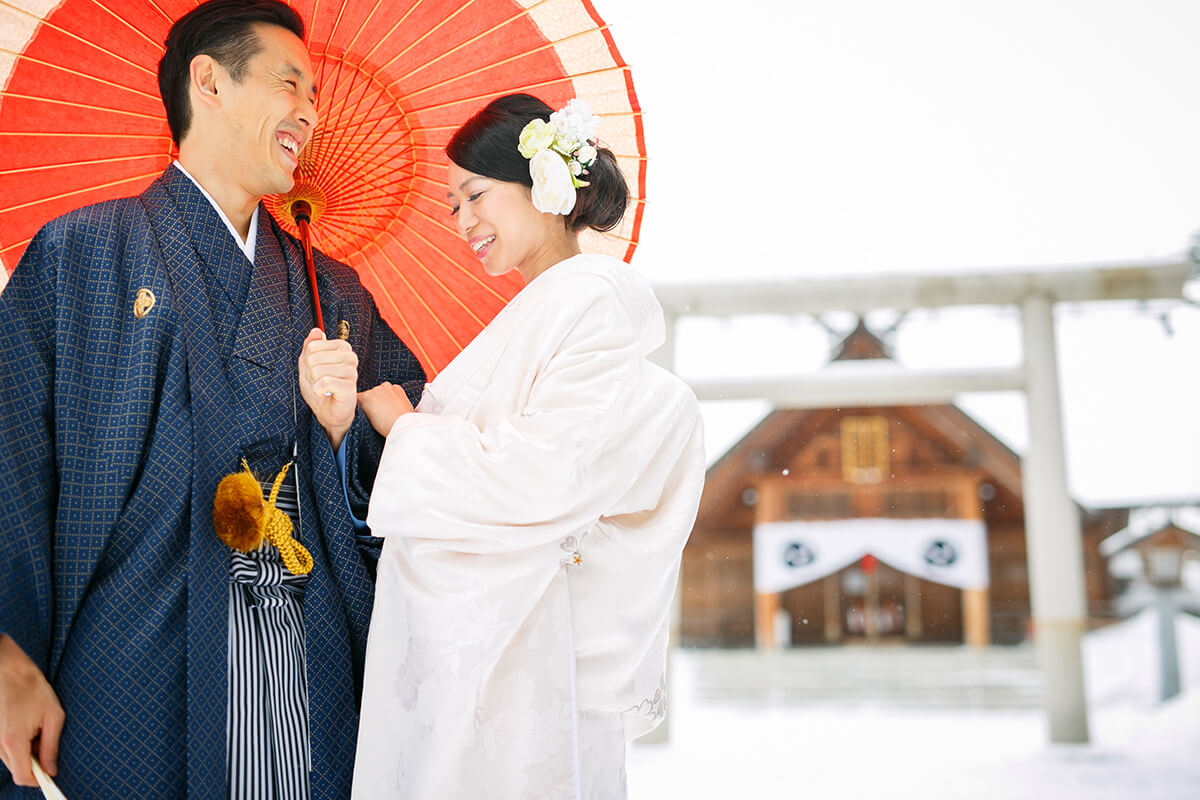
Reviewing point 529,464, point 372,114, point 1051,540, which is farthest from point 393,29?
point 1051,540

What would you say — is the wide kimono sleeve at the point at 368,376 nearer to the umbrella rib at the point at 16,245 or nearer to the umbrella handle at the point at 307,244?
the umbrella handle at the point at 307,244

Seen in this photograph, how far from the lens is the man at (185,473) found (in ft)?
4.71

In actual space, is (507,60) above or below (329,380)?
above

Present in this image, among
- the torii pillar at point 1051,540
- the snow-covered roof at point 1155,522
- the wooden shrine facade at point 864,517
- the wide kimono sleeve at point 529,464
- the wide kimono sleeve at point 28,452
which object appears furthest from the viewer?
the wooden shrine facade at point 864,517

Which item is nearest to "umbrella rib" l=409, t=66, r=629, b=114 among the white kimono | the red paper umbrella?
the red paper umbrella

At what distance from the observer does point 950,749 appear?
7902mm

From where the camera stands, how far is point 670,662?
277 inches

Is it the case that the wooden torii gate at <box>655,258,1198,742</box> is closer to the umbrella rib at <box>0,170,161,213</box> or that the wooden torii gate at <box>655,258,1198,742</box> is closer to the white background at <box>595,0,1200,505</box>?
the white background at <box>595,0,1200,505</box>

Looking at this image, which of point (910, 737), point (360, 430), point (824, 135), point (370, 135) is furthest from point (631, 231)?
point (910, 737)

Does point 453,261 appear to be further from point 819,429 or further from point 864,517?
point 819,429

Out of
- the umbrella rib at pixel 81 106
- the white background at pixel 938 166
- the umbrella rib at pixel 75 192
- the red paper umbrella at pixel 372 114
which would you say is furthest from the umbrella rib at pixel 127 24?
the white background at pixel 938 166

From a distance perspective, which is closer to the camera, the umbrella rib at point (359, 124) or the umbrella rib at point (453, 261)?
the umbrella rib at point (359, 124)

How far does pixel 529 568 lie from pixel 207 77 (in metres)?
1.03

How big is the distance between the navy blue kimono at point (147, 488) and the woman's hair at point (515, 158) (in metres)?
0.47
